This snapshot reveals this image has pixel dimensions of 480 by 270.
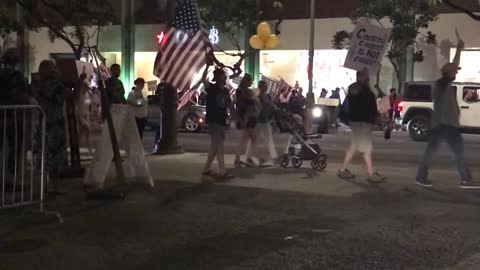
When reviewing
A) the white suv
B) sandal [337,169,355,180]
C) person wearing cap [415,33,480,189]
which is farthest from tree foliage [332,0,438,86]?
person wearing cap [415,33,480,189]

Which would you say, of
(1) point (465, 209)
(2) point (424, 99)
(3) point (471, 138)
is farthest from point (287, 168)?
(3) point (471, 138)

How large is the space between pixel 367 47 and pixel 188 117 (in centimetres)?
1433

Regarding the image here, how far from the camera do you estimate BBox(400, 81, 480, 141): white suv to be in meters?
22.5

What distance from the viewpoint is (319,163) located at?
12812 mm

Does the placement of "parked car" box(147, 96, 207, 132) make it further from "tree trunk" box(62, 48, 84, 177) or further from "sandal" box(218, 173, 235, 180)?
"sandal" box(218, 173, 235, 180)

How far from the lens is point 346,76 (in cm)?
3198

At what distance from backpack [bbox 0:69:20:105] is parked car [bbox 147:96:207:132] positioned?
50.9ft

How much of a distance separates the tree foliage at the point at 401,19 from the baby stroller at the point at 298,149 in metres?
14.4

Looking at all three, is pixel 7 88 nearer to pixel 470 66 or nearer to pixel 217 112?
pixel 217 112

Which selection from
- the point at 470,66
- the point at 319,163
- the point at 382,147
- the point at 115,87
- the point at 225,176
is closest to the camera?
the point at 225,176

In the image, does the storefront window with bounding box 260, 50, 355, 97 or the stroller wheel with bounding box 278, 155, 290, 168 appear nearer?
the stroller wheel with bounding box 278, 155, 290, 168

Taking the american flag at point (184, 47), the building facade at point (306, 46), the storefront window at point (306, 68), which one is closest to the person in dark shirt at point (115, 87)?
the american flag at point (184, 47)

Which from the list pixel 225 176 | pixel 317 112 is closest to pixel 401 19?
pixel 317 112

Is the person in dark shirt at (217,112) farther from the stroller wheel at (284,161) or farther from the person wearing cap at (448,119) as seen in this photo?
the person wearing cap at (448,119)
